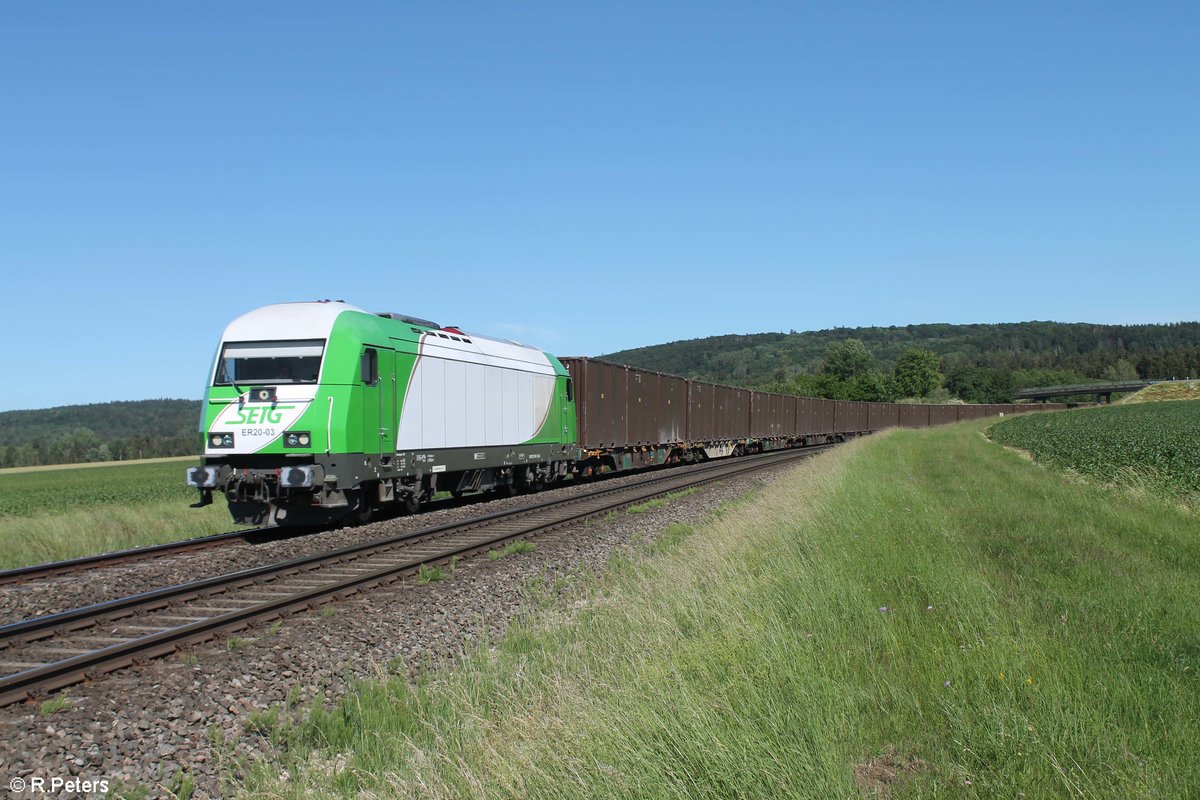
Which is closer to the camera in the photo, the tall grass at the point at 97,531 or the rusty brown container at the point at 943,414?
the tall grass at the point at 97,531

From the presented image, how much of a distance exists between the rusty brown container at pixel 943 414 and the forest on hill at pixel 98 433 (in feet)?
276

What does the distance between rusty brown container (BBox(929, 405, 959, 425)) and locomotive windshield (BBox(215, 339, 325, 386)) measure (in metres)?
80.0

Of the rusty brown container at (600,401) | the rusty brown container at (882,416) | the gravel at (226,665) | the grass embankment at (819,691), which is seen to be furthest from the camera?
the rusty brown container at (882,416)

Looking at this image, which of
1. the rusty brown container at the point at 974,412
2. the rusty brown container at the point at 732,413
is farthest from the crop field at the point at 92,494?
the rusty brown container at the point at 974,412

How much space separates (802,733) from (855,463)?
20.1m

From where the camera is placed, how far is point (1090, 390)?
467ft

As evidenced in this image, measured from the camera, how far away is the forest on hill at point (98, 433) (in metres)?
98.3

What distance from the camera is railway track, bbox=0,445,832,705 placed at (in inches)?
267

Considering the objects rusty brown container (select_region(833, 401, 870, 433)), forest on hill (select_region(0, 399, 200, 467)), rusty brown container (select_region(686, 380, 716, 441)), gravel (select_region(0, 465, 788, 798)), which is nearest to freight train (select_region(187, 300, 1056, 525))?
gravel (select_region(0, 465, 788, 798))

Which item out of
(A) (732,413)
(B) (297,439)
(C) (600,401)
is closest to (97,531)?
(B) (297,439)

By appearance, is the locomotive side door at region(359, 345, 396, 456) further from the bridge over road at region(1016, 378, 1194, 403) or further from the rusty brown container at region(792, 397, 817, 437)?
the bridge over road at region(1016, 378, 1194, 403)

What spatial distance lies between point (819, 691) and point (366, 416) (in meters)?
11.4

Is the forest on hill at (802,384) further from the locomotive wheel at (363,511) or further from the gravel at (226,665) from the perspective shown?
the gravel at (226,665)

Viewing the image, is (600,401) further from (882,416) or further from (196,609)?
(882,416)
